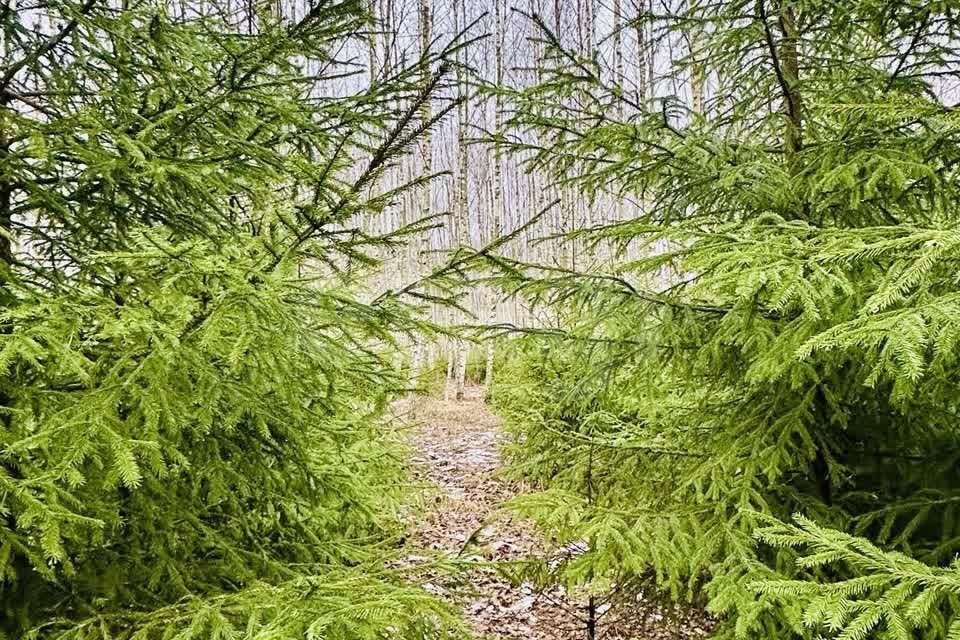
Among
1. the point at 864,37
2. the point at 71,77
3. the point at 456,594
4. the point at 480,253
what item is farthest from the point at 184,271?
the point at 864,37

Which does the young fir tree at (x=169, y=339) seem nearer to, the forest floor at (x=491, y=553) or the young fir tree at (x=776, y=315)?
the forest floor at (x=491, y=553)

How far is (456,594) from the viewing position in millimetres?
1903

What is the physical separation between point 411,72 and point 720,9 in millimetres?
1856

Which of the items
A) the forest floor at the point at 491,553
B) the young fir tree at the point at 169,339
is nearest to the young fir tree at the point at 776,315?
the forest floor at the point at 491,553

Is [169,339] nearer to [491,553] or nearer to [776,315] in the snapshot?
[491,553]

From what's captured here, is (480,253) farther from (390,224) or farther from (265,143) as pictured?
(390,224)

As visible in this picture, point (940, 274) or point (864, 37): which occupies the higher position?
point (864, 37)

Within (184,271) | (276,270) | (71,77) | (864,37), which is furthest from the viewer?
(864,37)

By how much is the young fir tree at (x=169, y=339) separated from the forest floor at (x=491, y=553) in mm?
694

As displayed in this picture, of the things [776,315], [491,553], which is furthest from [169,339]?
[776,315]

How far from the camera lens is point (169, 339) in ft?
5.57

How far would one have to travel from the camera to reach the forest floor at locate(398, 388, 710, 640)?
2990 mm

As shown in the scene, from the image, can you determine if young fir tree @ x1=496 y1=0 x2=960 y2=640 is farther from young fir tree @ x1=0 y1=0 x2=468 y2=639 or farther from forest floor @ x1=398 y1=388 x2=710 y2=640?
young fir tree @ x1=0 y1=0 x2=468 y2=639

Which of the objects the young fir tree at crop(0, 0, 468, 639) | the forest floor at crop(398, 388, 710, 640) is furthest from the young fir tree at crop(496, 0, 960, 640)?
the young fir tree at crop(0, 0, 468, 639)
